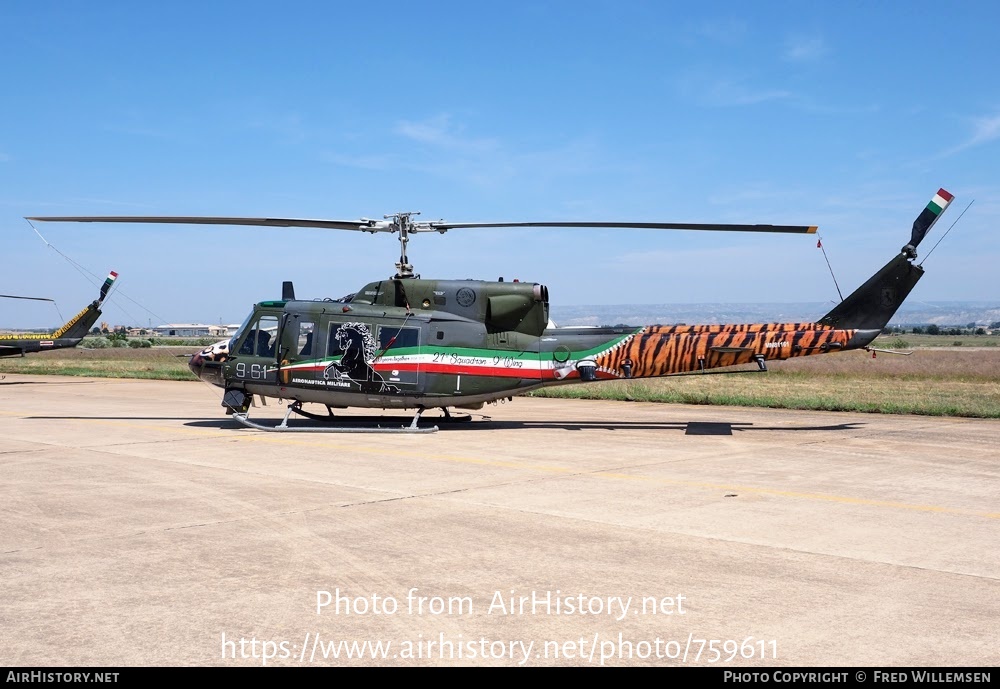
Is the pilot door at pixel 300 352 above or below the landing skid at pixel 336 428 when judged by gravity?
above

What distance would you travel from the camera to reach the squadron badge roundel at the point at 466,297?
16828mm

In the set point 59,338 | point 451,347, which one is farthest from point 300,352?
point 59,338

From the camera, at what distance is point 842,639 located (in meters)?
5.36

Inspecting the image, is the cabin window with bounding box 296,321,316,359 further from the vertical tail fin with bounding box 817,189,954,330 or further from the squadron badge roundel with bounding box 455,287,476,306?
the vertical tail fin with bounding box 817,189,954,330

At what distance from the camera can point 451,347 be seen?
1653cm

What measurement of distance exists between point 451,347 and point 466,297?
1036mm

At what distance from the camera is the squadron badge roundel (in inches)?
663

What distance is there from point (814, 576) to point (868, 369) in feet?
139

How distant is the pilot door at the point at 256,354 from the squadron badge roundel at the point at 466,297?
→ 3432mm

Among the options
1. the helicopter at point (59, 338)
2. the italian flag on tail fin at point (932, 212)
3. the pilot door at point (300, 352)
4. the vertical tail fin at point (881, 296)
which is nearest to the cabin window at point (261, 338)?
the pilot door at point (300, 352)

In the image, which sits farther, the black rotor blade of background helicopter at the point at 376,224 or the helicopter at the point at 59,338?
the helicopter at the point at 59,338

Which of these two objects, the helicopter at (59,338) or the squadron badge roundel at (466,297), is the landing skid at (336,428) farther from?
the helicopter at (59,338)

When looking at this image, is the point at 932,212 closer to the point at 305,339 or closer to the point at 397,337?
the point at 397,337

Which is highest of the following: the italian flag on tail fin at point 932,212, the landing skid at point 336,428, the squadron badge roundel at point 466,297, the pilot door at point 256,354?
→ the italian flag on tail fin at point 932,212
